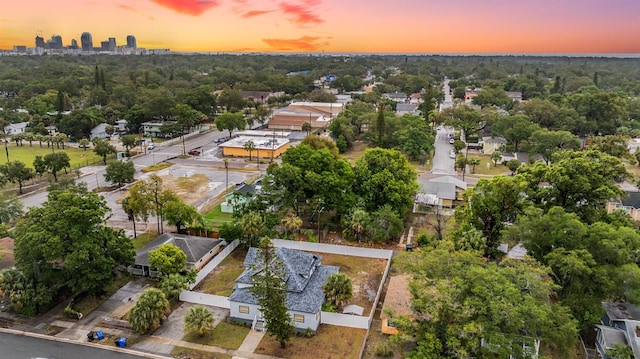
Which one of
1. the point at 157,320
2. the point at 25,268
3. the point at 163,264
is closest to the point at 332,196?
the point at 163,264

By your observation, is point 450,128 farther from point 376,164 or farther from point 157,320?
point 157,320

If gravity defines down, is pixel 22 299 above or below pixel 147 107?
below

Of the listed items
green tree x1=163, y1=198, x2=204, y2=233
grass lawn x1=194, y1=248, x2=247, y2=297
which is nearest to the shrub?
grass lawn x1=194, y1=248, x2=247, y2=297

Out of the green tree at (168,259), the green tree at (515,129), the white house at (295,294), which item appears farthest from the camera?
the green tree at (515,129)

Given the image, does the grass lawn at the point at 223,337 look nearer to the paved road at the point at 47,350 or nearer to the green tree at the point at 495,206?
the paved road at the point at 47,350

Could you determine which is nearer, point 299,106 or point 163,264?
point 163,264

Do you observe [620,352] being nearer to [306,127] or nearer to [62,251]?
[62,251]

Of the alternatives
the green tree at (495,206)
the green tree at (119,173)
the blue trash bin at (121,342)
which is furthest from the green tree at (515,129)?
the blue trash bin at (121,342)
